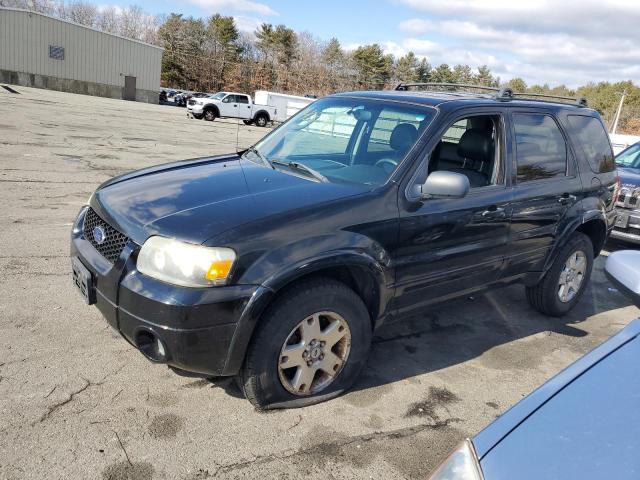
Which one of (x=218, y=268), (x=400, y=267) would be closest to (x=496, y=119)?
(x=400, y=267)

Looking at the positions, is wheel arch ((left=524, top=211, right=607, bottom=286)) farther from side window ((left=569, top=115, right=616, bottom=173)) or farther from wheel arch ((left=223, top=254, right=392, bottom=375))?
wheel arch ((left=223, top=254, right=392, bottom=375))

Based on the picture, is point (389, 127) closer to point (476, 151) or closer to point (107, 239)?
point (476, 151)

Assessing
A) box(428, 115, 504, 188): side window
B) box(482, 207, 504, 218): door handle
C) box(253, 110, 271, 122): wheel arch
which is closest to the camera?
box(482, 207, 504, 218): door handle

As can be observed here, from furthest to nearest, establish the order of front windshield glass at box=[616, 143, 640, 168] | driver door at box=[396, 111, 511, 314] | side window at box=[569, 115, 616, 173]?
front windshield glass at box=[616, 143, 640, 168] < side window at box=[569, 115, 616, 173] < driver door at box=[396, 111, 511, 314]

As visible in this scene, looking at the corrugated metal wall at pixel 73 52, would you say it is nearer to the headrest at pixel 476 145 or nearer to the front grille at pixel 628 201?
the front grille at pixel 628 201

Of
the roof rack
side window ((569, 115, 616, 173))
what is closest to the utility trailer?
the roof rack

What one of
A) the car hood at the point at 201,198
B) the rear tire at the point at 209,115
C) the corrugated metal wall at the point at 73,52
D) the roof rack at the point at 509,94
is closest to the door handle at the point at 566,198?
the roof rack at the point at 509,94

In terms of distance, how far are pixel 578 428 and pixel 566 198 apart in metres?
3.36

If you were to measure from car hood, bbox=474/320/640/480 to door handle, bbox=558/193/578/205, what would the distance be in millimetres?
2795

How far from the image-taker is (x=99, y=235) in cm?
307

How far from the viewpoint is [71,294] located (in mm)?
4270

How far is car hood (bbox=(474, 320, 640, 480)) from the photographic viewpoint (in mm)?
1389

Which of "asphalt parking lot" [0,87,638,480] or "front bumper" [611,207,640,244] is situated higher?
"front bumper" [611,207,640,244]

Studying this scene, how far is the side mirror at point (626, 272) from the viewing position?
215cm
